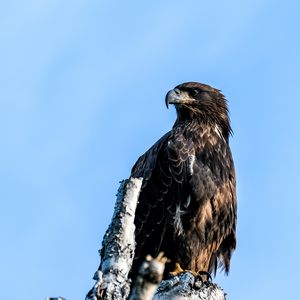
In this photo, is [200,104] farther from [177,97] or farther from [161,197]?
[161,197]

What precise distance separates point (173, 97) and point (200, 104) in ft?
1.30

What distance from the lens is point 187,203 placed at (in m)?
8.79

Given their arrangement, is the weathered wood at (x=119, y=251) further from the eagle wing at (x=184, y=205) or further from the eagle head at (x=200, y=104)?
the eagle head at (x=200, y=104)

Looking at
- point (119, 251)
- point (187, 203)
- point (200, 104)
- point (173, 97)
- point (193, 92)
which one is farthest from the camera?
point (193, 92)

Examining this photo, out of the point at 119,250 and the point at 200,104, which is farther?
the point at 200,104

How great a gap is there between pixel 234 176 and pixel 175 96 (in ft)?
5.15

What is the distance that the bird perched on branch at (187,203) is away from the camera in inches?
345

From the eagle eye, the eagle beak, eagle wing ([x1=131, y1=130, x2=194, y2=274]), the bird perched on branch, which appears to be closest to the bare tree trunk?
the bird perched on branch

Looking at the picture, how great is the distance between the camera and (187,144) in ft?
30.4

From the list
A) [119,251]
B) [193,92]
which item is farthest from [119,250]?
[193,92]

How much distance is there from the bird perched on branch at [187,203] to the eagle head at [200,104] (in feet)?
2.19

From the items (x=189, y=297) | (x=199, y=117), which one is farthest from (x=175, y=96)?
(x=189, y=297)

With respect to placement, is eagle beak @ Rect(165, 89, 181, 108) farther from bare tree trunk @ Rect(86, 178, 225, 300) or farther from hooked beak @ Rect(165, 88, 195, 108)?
bare tree trunk @ Rect(86, 178, 225, 300)

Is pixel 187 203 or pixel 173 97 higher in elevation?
pixel 173 97
